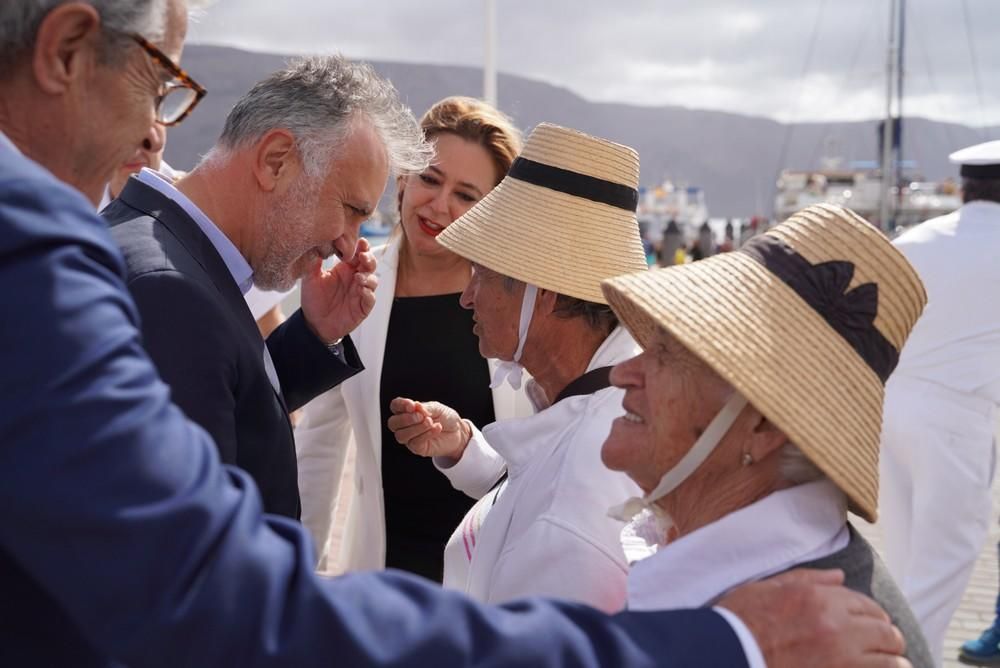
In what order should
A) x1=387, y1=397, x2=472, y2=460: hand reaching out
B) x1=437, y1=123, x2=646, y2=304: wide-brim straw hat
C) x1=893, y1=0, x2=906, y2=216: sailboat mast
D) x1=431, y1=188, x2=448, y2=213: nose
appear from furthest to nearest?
x1=893, y1=0, x2=906, y2=216: sailboat mast < x1=431, y1=188, x2=448, y2=213: nose < x1=387, y1=397, x2=472, y2=460: hand reaching out < x1=437, y1=123, x2=646, y2=304: wide-brim straw hat

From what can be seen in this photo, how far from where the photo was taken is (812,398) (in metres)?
1.54

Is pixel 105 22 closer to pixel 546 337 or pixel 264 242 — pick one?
pixel 264 242

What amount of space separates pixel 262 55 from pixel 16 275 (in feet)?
A: 286

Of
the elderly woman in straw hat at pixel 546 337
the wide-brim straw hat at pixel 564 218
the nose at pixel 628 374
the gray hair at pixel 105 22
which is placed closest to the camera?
the gray hair at pixel 105 22

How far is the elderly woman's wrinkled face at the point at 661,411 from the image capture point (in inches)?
65.8

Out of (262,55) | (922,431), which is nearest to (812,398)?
(922,431)

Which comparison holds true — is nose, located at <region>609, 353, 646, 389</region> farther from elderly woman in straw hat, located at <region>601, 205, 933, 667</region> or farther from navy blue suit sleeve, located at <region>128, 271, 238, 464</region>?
navy blue suit sleeve, located at <region>128, 271, 238, 464</region>

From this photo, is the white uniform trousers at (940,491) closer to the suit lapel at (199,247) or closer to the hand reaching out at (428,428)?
the hand reaching out at (428,428)

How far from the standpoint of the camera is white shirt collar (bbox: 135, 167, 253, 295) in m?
2.14

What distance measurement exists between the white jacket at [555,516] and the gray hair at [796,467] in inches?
15.2

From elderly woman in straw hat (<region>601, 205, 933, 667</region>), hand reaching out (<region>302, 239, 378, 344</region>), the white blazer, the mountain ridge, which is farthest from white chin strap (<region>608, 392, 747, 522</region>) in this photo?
the mountain ridge

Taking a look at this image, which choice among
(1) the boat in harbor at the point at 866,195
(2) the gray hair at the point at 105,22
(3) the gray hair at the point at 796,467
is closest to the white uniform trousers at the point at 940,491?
(3) the gray hair at the point at 796,467

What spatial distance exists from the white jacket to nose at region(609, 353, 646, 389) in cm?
23

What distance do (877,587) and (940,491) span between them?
9.19 feet
